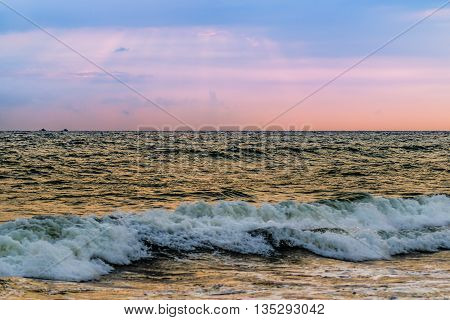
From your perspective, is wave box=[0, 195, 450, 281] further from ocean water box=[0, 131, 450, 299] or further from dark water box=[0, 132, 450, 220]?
dark water box=[0, 132, 450, 220]

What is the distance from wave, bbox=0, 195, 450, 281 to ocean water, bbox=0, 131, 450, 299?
4cm

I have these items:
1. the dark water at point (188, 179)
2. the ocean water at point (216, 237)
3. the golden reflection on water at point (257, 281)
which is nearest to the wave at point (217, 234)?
the ocean water at point (216, 237)

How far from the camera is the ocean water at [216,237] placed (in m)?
10.1

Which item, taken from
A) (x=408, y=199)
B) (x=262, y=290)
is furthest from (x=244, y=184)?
(x=262, y=290)

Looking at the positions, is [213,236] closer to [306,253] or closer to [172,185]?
[306,253]

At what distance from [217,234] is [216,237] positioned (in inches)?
9.5

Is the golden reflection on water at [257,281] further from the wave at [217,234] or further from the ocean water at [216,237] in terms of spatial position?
the wave at [217,234]

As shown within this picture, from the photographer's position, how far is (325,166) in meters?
34.7

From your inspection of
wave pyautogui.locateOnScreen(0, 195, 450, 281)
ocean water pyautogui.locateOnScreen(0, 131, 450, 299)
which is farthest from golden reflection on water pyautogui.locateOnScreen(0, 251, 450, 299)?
wave pyautogui.locateOnScreen(0, 195, 450, 281)

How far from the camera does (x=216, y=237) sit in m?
14.7

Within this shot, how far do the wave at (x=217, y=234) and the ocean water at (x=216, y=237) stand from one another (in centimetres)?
4

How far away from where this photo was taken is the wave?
38.3 feet
